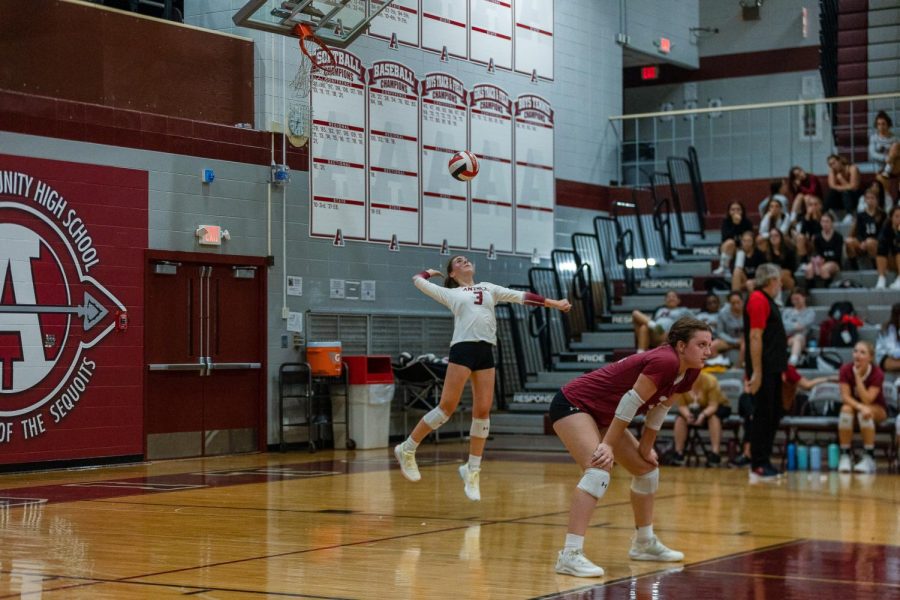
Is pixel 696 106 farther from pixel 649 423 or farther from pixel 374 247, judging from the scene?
pixel 649 423

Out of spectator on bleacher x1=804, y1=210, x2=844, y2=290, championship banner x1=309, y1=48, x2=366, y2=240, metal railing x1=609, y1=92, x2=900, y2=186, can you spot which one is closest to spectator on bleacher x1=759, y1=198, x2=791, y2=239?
spectator on bleacher x1=804, y1=210, x2=844, y2=290

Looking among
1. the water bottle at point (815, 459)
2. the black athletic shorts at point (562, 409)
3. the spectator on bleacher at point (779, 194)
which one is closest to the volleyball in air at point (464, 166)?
the water bottle at point (815, 459)

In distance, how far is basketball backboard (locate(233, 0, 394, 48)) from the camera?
1420 centimetres

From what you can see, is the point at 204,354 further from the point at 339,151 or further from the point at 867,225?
the point at 867,225

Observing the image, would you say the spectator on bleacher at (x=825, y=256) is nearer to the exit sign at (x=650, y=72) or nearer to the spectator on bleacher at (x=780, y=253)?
the spectator on bleacher at (x=780, y=253)

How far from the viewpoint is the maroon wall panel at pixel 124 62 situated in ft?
45.9

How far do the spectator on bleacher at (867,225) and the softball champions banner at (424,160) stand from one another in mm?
4969

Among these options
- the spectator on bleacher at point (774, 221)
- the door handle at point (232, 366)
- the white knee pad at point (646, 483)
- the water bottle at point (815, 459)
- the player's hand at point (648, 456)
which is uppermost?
the spectator on bleacher at point (774, 221)

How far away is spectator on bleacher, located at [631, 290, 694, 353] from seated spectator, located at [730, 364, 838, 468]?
1960 mm

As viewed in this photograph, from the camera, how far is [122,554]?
25.0 feet

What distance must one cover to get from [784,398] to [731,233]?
6537 mm

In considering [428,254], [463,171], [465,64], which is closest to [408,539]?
[463,171]

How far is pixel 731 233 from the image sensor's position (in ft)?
64.0

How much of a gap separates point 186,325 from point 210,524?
6.75 m
